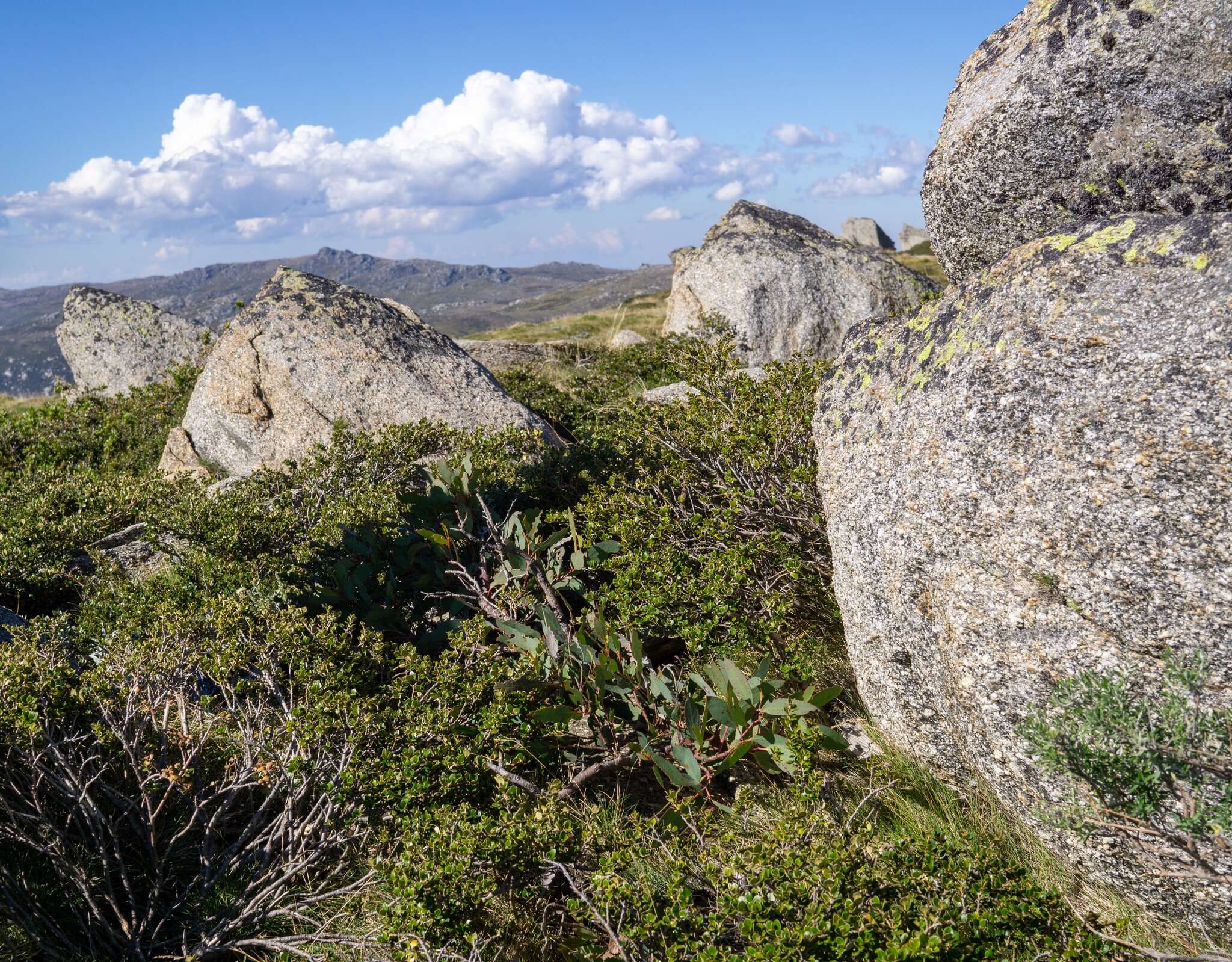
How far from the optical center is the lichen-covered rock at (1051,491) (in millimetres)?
3070

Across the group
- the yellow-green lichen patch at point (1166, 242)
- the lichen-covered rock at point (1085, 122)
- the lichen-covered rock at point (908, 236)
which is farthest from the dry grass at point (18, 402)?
the lichen-covered rock at point (908, 236)

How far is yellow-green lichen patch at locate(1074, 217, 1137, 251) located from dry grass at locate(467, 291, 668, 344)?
2334 centimetres

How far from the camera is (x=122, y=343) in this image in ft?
66.4

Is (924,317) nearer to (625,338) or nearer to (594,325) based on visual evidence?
(625,338)

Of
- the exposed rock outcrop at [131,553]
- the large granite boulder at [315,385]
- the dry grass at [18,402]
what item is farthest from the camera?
the dry grass at [18,402]

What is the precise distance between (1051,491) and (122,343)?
22145 mm

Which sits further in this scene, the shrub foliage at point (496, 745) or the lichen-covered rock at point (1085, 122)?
the lichen-covered rock at point (1085, 122)

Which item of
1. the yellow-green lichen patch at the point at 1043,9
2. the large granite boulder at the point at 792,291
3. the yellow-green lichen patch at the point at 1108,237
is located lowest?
the yellow-green lichen patch at the point at 1108,237

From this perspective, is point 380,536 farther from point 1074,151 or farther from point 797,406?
point 1074,151

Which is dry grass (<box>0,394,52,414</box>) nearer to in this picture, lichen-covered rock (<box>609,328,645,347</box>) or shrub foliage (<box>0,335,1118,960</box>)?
lichen-covered rock (<box>609,328,645,347</box>)

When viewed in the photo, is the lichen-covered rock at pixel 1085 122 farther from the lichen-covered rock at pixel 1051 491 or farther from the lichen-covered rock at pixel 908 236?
the lichen-covered rock at pixel 908 236

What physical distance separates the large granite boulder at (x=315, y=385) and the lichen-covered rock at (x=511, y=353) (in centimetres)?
632

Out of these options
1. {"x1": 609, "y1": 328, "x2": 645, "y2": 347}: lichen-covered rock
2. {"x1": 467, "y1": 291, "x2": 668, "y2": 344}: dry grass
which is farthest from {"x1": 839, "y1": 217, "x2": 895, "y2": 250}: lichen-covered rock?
{"x1": 609, "y1": 328, "x2": 645, "y2": 347}: lichen-covered rock

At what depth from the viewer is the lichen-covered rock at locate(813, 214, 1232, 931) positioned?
3.07 m
